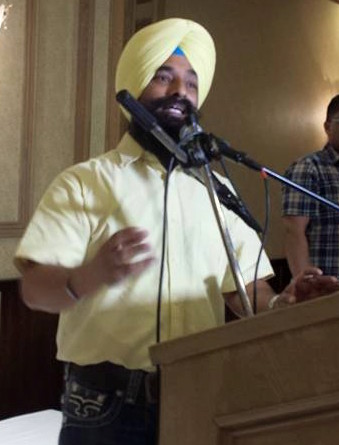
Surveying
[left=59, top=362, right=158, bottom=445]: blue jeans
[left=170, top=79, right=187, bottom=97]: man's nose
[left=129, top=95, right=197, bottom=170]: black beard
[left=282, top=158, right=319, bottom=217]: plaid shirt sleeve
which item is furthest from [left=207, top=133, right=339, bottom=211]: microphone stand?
[left=282, top=158, right=319, bottom=217]: plaid shirt sleeve

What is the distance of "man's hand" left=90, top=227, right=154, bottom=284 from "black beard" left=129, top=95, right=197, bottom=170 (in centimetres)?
26

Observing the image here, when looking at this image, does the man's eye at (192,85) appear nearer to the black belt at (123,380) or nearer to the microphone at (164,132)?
the microphone at (164,132)

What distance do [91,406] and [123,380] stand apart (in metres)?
0.07

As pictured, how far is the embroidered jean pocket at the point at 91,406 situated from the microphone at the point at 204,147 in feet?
1.18

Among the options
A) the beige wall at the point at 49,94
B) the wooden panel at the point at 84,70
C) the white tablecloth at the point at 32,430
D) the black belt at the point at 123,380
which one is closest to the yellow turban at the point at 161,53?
the black belt at the point at 123,380

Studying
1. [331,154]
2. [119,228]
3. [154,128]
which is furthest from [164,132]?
[331,154]

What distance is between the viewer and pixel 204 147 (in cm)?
112

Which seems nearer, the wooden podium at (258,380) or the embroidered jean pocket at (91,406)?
the wooden podium at (258,380)

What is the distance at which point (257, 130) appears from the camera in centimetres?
474

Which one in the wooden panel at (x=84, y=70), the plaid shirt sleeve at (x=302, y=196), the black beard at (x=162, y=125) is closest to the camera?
the black beard at (x=162, y=125)

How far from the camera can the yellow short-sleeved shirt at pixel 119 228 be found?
4.09 feet

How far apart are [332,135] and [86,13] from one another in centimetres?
119

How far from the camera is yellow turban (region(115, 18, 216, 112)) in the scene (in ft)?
4.63

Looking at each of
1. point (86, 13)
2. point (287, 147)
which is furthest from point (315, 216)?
point (287, 147)
